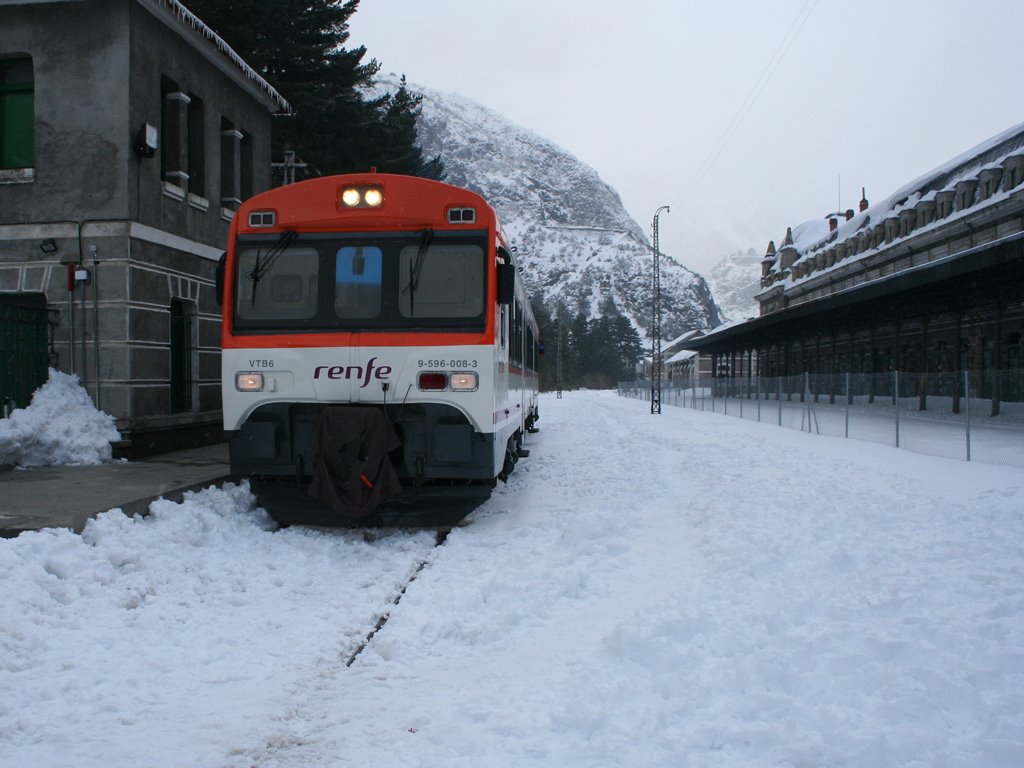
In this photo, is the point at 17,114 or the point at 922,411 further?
the point at 922,411

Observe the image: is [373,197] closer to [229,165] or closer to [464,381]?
[464,381]

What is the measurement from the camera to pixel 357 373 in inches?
296

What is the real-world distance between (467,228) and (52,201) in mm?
7610

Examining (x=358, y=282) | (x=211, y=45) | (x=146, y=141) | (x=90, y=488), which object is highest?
(x=211, y=45)

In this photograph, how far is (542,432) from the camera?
22609 mm

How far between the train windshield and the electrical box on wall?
519 centimetres

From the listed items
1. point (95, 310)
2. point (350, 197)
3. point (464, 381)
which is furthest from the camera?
point (95, 310)

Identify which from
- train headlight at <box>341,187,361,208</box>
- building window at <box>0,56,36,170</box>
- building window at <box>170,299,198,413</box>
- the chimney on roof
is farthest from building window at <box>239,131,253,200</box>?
the chimney on roof

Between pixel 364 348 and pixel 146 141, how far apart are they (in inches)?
259

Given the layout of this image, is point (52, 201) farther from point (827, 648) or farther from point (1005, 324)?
point (1005, 324)

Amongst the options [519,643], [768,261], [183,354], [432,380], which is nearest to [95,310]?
[183,354]

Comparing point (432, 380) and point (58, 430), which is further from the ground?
point (432, 380)

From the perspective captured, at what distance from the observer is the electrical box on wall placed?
11.7 meters

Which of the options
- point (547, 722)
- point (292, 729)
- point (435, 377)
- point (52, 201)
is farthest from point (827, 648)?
point (52, 201)
